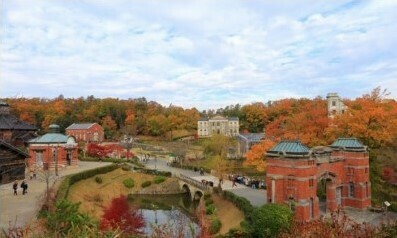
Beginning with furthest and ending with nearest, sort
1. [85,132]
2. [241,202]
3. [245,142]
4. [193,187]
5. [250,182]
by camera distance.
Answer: [85,132], [245,142], [193,187], [250,182], [241,202]

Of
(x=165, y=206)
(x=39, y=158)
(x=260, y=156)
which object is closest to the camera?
(x=260, y=156)

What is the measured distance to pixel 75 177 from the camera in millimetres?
38094

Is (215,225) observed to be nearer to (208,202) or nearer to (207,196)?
(208,202)

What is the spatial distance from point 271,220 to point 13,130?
3652cm

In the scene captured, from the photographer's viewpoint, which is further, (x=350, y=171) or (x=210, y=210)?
(x=210, y=210)

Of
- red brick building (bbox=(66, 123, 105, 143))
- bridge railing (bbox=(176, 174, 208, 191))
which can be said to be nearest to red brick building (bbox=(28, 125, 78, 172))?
bridge railing (bbox=(176, 174, 208, 191))

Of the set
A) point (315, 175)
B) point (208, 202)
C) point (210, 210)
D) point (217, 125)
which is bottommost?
point (210, 210)

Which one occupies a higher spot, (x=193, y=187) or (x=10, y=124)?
(x=10, y=124)

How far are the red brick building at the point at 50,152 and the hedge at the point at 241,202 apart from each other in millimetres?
20362

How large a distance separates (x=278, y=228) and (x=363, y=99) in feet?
78.3

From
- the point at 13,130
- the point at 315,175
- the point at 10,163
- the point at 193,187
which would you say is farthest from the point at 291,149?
the point at 13,130

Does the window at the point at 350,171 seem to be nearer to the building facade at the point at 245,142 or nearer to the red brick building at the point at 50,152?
the red brick building at the point at 50,152

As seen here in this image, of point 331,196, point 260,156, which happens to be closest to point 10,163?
point 260,156

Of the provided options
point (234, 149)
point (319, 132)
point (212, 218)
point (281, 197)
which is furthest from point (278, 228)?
point (234, 149)
